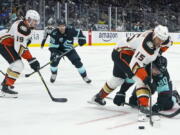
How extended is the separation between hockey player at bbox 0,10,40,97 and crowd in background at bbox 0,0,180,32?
7802mm

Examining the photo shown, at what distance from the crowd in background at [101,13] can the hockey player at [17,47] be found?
7.80 m

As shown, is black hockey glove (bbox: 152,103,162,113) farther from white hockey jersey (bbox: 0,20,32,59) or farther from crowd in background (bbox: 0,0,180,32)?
crowd in background (bbox: 0,0,180,32)

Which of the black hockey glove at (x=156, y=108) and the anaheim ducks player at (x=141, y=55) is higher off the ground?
the anaheim ducks player at (x=141, y=55)

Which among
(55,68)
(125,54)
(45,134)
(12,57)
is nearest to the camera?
(45,134)

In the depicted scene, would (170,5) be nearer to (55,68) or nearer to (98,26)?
(98,26)

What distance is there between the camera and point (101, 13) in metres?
15.2

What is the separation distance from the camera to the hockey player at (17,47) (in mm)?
4668

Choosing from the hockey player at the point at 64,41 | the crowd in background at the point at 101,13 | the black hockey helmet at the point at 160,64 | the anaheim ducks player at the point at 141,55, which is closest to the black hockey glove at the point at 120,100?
the anaheim ducks player at the point at 141,55

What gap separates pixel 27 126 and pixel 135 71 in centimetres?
104

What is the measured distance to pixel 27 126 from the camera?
11.3 feet

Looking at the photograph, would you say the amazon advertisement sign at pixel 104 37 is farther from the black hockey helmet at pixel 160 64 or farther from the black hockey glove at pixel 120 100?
the black hockey helmet at pixel 160 64

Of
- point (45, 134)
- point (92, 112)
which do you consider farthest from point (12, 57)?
point (45, 134)

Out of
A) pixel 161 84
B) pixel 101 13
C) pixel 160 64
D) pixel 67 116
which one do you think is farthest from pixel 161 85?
pixel 101 13

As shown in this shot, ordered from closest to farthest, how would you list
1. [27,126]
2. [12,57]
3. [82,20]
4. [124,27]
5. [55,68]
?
[27,126], [12,57], [55,68], [82,20], [124,27]
